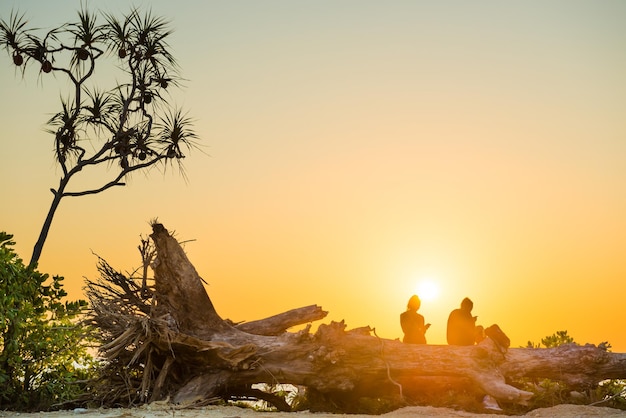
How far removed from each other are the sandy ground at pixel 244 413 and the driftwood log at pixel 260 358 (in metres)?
0.66

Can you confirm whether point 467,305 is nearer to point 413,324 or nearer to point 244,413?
point 413,324

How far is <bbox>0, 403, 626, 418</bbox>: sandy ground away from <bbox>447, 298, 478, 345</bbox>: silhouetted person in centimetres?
302

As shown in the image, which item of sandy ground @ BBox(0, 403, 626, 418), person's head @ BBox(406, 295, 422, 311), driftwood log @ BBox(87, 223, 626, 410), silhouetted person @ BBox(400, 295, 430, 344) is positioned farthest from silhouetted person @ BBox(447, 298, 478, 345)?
sandy ground @ BBox(0, 403, 626, 418)

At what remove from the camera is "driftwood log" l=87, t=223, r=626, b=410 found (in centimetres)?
1366

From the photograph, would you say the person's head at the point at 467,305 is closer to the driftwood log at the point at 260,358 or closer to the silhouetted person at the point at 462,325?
the silhouetted person at the point at 462,325

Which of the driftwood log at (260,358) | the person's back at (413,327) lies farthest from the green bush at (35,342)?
the person's back at (413,327)

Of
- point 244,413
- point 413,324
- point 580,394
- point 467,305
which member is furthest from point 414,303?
point 244,413

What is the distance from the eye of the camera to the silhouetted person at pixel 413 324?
16.8 m

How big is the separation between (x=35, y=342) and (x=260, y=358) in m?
4.39

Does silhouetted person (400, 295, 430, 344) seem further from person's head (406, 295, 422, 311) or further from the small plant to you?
the small plant

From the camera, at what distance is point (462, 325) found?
53.9 feet

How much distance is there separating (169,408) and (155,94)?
1204cm

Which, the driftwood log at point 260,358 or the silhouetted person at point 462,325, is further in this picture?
the silhouetted person at point 462,325

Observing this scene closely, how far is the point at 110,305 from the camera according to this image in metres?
14.4
